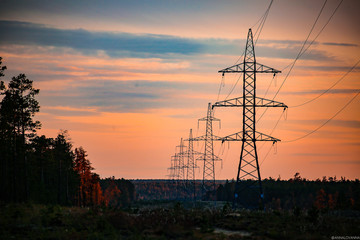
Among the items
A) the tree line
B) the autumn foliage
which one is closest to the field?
the tree line

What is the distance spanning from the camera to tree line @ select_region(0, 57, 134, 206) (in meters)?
54.5

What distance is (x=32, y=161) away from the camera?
76.6 m

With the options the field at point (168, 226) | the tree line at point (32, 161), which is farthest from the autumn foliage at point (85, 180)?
the field at point (168, 226)

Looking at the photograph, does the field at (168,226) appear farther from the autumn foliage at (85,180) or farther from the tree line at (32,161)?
the autumn foliage at (85,180)

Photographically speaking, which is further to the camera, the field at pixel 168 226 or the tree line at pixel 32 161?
the tree line at pixel 32 161

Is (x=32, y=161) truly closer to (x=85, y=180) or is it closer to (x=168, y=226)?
(x=85, y=180)

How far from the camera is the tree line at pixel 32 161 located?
54.5 m

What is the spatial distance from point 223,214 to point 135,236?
13701 mm

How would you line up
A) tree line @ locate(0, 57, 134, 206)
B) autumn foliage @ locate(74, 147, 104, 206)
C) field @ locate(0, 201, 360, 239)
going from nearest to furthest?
field @ locate(0, 201, 360, 239) < tree line @ locate(0, 57, 134, 206) < autumn foliage @ locate(74, 147, 104, 206)

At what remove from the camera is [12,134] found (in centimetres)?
6197

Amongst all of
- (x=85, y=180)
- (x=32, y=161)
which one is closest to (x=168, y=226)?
(x=32, y=161)

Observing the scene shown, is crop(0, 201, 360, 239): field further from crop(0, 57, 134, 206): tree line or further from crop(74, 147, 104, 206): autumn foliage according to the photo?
crop(74, 147, 104, 206): autumn foliage

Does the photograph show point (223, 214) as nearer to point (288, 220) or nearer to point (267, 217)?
point (267, 217)

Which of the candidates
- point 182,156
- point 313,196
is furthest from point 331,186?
point 182,156
